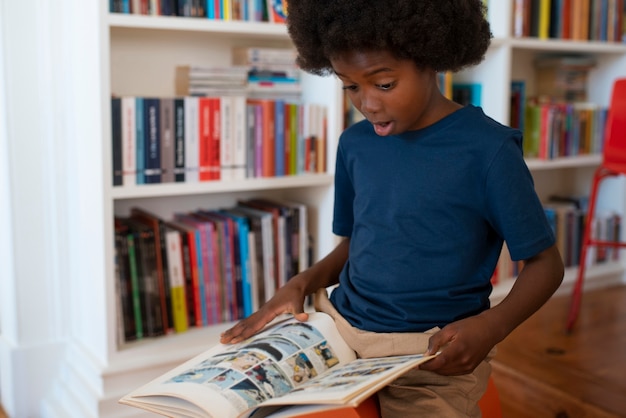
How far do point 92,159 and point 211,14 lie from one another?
0.46m

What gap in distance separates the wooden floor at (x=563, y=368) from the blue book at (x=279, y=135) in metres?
0.75

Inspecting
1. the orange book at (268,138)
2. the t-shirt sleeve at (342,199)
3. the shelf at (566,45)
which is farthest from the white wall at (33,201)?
the shelf at (566,45)

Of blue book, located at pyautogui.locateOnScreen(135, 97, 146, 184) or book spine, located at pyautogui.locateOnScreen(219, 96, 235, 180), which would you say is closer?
blue book, located at pyautogui.locateOnScreen(135, 97, 146, 184)

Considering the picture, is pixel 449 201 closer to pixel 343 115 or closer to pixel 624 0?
pixel 343 115

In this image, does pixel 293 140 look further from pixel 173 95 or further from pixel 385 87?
pixel 385 87

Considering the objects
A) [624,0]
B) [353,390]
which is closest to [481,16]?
[353,390]

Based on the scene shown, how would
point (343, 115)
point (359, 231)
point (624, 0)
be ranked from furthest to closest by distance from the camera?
point (624, 0) < point (343, 115) < point (359, 231)

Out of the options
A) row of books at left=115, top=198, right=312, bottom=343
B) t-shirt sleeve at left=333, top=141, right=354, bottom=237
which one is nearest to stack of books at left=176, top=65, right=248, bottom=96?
row of books at left=115, top=198, right=312, bottom=343

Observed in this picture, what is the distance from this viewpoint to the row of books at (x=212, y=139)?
1677 mm

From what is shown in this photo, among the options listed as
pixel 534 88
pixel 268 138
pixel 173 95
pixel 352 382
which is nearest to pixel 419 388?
pixel 352 382

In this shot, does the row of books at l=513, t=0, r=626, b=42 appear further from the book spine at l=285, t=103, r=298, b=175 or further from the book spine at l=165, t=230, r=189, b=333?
the book spine at l=165, t=230, r=189, b=333

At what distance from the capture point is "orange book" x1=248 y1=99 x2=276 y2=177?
1857mm

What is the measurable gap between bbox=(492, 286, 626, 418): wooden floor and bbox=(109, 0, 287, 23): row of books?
1.07 meters

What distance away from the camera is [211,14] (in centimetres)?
176
